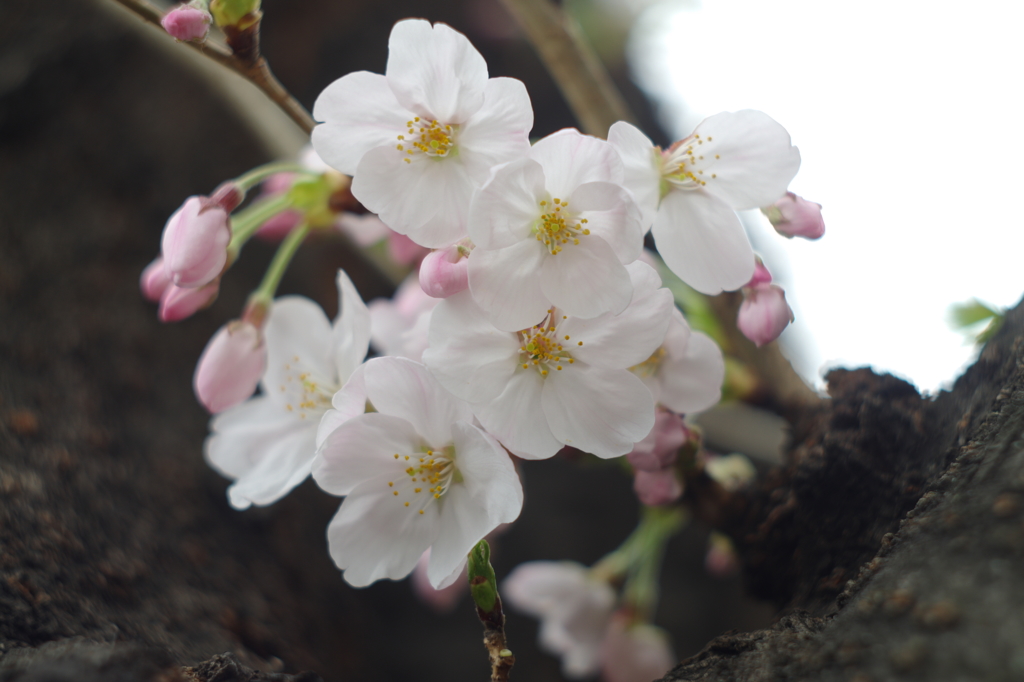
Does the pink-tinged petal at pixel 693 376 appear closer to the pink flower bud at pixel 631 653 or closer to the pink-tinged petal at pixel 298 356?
the pink-tinged petal at pixel 298 356

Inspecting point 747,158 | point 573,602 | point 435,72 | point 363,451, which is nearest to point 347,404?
point 363,451

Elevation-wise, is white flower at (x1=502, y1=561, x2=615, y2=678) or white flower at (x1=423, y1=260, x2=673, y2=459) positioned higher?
white flower at (x1=423, y1=260, x2=673, y2=459)

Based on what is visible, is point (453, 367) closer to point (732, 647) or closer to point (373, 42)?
point (732, 647)

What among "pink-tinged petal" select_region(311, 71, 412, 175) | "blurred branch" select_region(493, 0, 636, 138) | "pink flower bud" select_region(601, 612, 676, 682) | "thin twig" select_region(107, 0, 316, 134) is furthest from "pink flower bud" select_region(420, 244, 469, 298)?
"pink flower bud" select_region(601, 612, 676, 682)

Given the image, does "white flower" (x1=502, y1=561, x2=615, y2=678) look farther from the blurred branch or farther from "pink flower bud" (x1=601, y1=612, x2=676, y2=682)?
the blurred branch

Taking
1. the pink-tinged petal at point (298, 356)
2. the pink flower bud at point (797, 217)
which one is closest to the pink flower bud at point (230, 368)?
Result: the pink-tinged petal at point (298, 356)

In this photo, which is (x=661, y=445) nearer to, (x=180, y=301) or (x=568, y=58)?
(x=180, y=301)

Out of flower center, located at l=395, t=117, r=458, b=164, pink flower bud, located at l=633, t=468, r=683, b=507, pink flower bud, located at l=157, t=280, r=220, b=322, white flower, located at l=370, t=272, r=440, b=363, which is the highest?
pink flower bud, located at l=157, t=280, r=220, b=322
